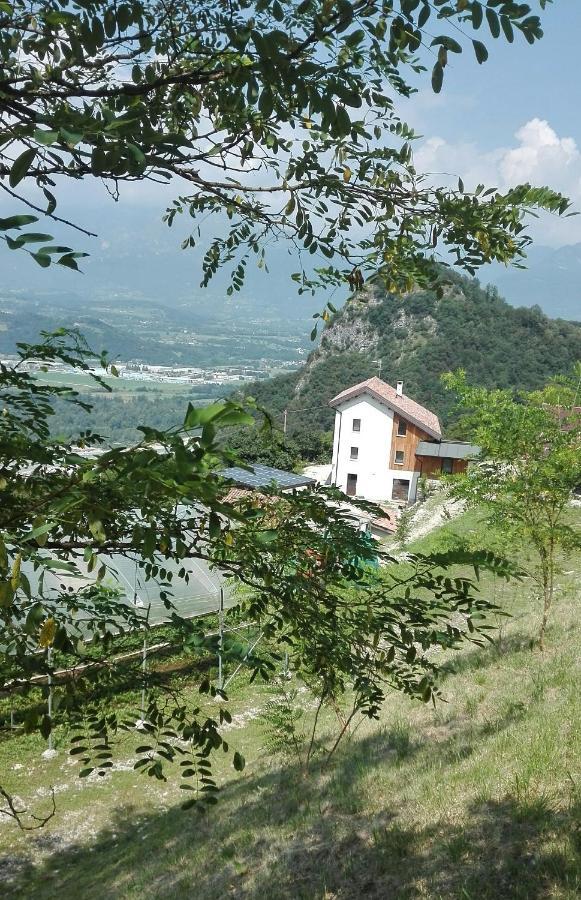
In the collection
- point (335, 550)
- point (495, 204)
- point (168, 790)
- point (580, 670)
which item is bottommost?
point (168, 790)

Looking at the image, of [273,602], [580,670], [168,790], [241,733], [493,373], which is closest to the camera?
[273,602]

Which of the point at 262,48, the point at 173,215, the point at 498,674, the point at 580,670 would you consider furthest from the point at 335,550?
the point at 498,674

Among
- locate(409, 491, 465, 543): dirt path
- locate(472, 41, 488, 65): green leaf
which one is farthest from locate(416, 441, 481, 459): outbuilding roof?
locate(472, 41, 488, 65): green leaf

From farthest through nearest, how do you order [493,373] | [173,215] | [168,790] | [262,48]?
1. [493,373]
2. [168,790]
3. [173,215]
4. [262,48]

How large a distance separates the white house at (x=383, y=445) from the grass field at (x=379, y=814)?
23910 millimetres

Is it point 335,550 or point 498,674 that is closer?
point 335,550

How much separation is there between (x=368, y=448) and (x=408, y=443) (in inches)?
79.6

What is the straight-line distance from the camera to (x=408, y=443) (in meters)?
33.4

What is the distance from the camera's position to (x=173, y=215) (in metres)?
3.43

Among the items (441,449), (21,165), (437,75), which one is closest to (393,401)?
(441,449)

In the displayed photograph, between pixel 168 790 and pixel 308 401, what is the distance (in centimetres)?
4218

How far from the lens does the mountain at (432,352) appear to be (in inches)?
1939

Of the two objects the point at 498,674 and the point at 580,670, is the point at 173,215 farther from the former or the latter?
the point at 498,674

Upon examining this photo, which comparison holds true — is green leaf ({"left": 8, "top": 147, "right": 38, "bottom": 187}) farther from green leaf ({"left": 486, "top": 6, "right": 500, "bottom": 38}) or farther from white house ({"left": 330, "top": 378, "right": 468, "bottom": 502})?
white house ({"left": 330, "top": 378, "right": 468, "bottom": 502})
